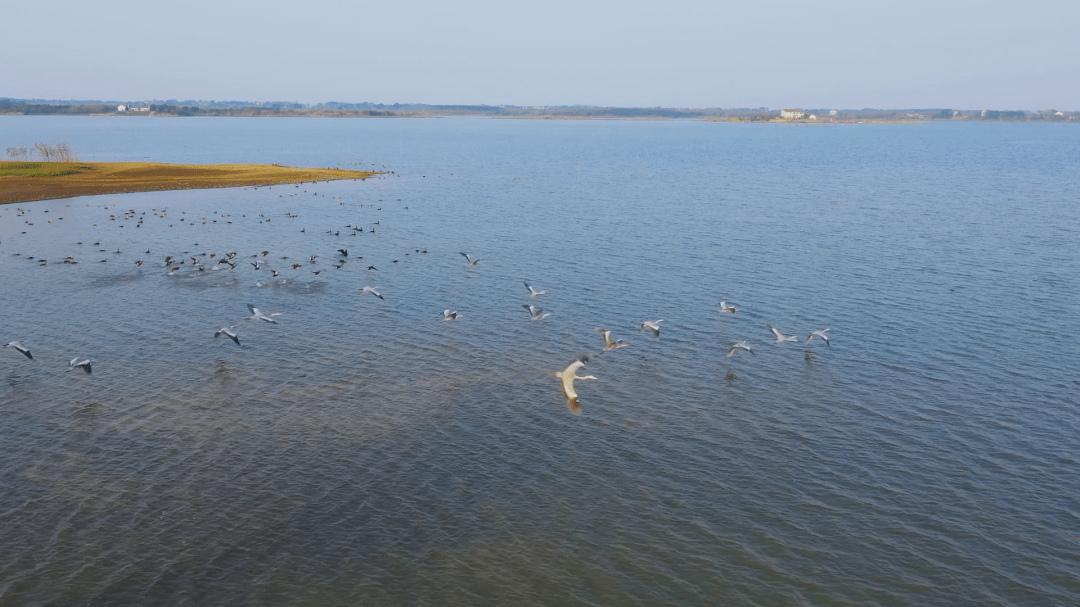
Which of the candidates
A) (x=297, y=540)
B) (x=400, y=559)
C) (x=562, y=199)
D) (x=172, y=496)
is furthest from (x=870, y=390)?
(x=562, y=199)

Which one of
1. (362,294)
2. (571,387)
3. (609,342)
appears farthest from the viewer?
(362,294)

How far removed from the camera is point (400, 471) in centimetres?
2600

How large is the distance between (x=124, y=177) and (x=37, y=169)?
36.7 ft

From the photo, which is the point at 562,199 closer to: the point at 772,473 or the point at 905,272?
the point at 905,272

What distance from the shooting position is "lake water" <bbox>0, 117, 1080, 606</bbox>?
20.9 m

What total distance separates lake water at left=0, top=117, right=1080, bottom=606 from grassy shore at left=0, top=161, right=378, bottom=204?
3000 cm

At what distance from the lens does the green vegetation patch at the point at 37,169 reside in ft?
319

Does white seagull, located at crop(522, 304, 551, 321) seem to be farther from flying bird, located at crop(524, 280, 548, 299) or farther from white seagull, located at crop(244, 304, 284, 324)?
white seagull, located at crop(244, 304, 284, 324)

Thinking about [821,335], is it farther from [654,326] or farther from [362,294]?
[362,294]

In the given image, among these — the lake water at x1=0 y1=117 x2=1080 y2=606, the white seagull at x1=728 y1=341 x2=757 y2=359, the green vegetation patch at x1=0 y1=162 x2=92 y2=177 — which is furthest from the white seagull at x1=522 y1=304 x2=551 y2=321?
the green vegetation patch at x1=0 y1=162 x2=92 y2=177

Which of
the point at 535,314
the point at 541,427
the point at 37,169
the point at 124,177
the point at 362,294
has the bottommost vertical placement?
the point at 541,427

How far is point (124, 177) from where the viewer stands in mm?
101000

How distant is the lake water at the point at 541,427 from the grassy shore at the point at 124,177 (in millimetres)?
29996

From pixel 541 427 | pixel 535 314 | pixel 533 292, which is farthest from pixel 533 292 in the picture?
pixel 541 427
